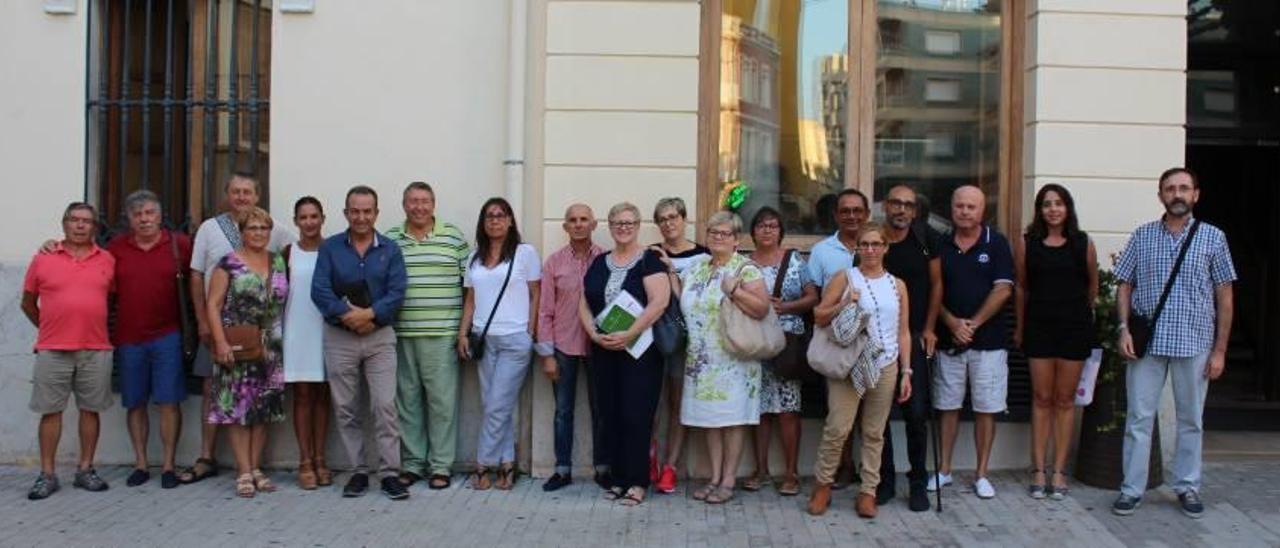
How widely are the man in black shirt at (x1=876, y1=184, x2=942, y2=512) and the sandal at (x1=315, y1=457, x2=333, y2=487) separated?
3.26 metres

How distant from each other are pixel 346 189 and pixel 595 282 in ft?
5.95

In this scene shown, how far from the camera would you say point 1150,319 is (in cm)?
650

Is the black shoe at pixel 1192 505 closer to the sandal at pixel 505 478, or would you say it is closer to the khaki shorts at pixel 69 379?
the sandal at pixel 505 478

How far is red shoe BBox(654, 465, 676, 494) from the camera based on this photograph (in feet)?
23.1

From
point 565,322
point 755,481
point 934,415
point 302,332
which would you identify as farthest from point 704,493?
point 302,332

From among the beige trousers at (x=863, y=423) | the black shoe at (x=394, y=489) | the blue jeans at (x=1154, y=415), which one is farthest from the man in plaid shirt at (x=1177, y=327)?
the black shoe at (x=394, y=489)

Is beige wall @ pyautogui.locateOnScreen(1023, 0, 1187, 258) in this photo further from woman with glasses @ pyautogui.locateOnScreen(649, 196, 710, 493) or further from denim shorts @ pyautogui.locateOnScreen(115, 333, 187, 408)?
denim shorts @ pyautogui.locateOnScreen(115, 333, 187, 408)

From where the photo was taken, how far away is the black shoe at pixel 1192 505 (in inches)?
257

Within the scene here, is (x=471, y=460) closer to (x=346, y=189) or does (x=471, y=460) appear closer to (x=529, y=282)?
(x=529, y=282)

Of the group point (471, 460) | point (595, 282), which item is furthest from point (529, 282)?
point (471, 460)

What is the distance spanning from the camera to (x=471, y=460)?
7.56m

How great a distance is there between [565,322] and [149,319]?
245cm

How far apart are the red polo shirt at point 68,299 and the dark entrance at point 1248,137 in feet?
A: 26.5

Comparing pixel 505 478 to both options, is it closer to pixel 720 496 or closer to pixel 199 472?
pixel 720 496
